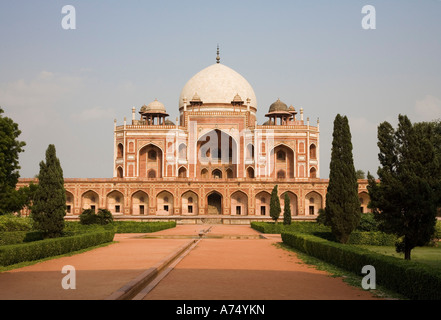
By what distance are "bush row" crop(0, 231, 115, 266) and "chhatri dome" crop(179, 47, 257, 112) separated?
113 ft

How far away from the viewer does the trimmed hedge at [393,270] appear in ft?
25.3

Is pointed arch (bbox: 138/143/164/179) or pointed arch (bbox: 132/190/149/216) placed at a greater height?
pointed arch (bbox: 138/143/164/179)

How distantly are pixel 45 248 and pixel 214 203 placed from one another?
3186 cm

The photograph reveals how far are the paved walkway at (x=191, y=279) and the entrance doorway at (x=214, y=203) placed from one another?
30.2 meters

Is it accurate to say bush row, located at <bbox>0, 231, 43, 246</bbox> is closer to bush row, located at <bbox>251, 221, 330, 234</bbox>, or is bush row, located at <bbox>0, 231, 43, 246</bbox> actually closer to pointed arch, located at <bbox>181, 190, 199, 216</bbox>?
bush row, located at <bbox>251, 221, 330, 234</bbox>

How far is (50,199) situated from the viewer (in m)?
17.1

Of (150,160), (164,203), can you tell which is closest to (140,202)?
(164,203)

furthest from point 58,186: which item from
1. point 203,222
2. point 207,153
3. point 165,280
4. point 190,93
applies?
point 190,93

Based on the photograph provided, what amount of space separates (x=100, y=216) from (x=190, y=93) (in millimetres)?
28693

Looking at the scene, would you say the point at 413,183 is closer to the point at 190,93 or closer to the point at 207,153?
the point at 207,153

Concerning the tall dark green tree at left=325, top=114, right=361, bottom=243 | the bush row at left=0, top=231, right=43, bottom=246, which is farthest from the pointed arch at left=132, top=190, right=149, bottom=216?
the tall dark green tree at left=325, top=114, right=361, bottom=243

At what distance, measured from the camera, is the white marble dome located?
51.9 m

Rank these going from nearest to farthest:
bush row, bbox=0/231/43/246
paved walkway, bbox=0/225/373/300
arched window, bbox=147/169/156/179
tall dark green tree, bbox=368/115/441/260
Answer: paved walkway, bbox=0/225/373/300, tall dark green tree, bbox=368/115/441/260, bush row, bbox=0/231/43/246, arched window, bbox=147/169/156/179

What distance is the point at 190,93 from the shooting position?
5297cm
